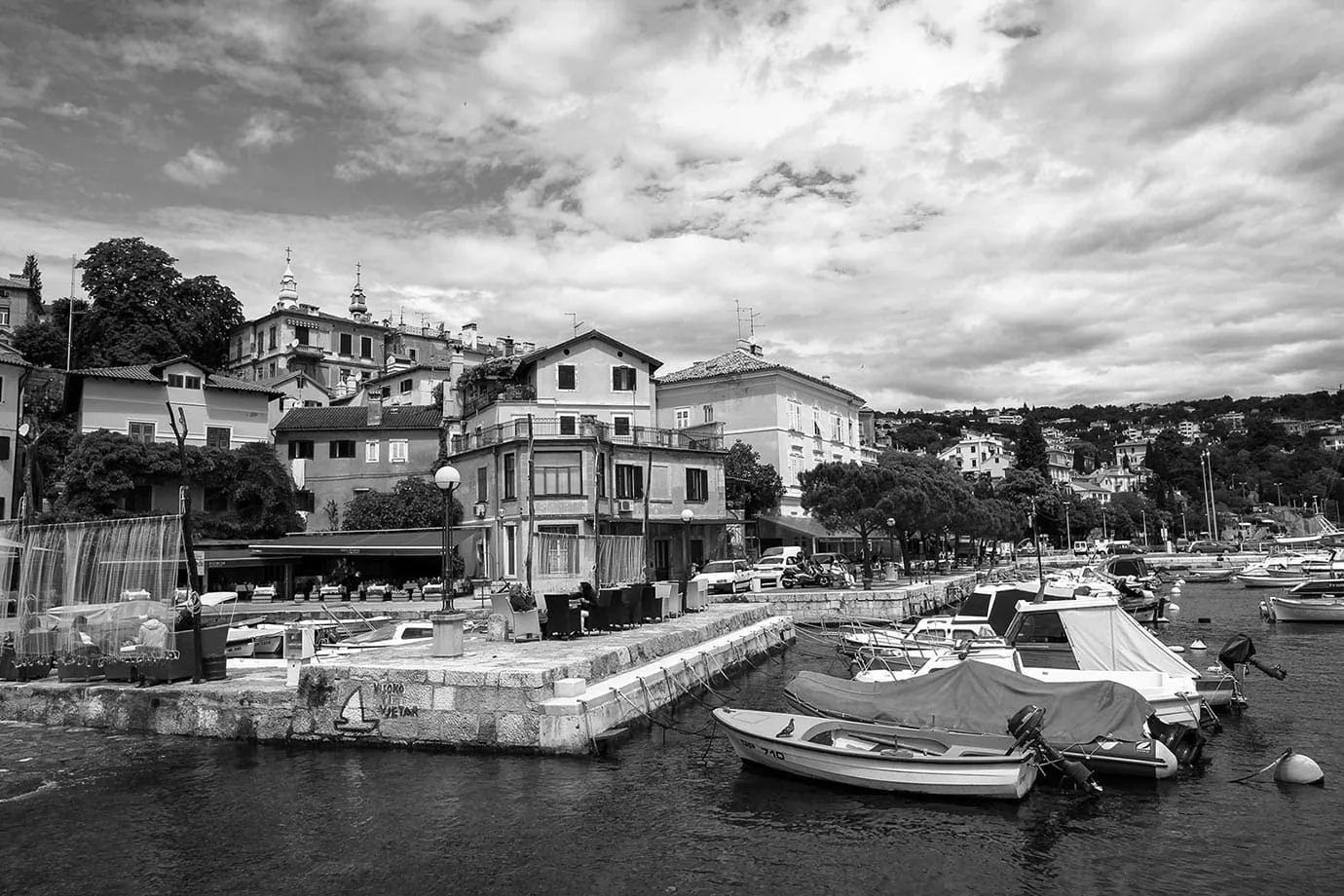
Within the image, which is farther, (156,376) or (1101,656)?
(156,376)

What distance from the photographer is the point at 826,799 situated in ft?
44.3

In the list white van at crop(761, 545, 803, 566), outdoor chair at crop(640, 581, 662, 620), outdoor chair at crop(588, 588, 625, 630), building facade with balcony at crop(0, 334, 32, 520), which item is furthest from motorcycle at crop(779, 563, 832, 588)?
building facade with balcony at crop(0, 334, 32, 520)

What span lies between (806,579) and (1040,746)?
32.9 meters

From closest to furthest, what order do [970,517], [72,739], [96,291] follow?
[72,739] → [970,517] → [96,291]

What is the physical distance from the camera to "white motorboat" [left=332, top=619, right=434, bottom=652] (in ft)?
75.4

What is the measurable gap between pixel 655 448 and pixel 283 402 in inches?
1273

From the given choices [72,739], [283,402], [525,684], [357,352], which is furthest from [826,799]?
[357,352]

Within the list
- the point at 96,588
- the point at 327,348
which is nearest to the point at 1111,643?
the point at 96,588

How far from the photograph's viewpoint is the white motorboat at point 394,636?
22984mm

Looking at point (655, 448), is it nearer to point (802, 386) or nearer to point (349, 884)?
point (802, 386)

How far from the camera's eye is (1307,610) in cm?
4025

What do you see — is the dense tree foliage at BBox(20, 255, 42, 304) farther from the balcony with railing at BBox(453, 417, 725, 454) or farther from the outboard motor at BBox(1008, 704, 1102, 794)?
the outboard motor at BBox(1008, 704, 1102, 794)

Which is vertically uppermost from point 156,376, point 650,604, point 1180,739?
point 156,376

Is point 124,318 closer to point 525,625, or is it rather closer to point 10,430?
point 10,430
